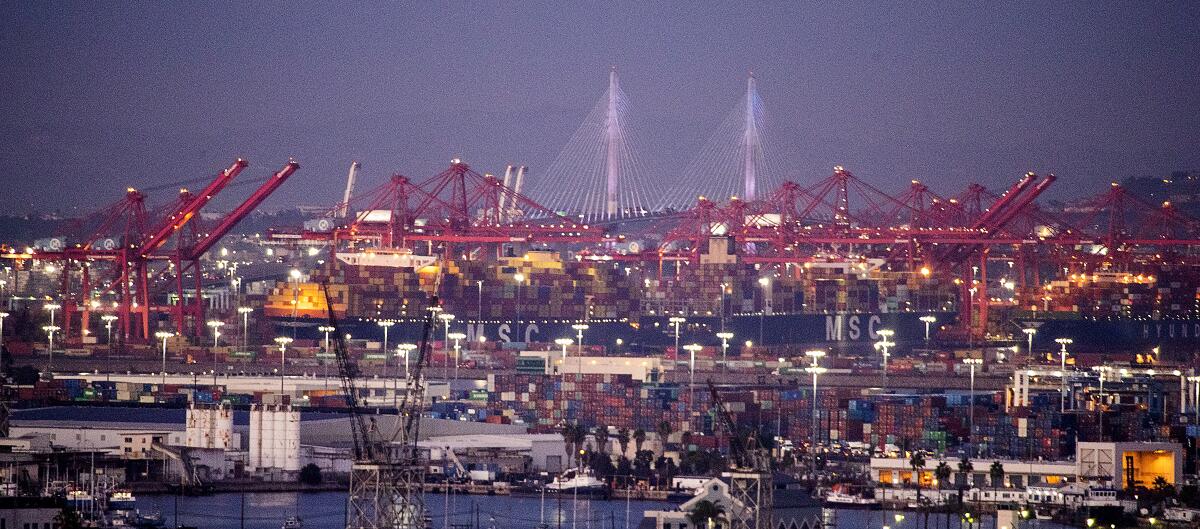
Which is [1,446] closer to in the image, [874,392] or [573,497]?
[573,497]

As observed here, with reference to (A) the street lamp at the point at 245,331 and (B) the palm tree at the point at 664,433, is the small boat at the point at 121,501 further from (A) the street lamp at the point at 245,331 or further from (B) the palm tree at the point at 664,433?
(A) the street lamp at the point at 245,331

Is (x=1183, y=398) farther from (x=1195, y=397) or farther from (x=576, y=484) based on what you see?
(x=576, y=484)

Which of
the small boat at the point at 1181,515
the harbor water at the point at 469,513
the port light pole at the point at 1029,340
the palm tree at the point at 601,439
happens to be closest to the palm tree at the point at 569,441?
the palm tree at the point at 601,439

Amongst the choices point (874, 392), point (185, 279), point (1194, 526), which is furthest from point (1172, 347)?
point (1194, 526)

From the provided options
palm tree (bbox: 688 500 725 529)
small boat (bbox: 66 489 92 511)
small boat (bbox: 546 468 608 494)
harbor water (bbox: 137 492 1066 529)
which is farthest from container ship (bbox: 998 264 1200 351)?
palm tree (bbox: 688 500 725 529)

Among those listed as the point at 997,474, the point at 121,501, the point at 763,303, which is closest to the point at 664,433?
the point at 997,474
